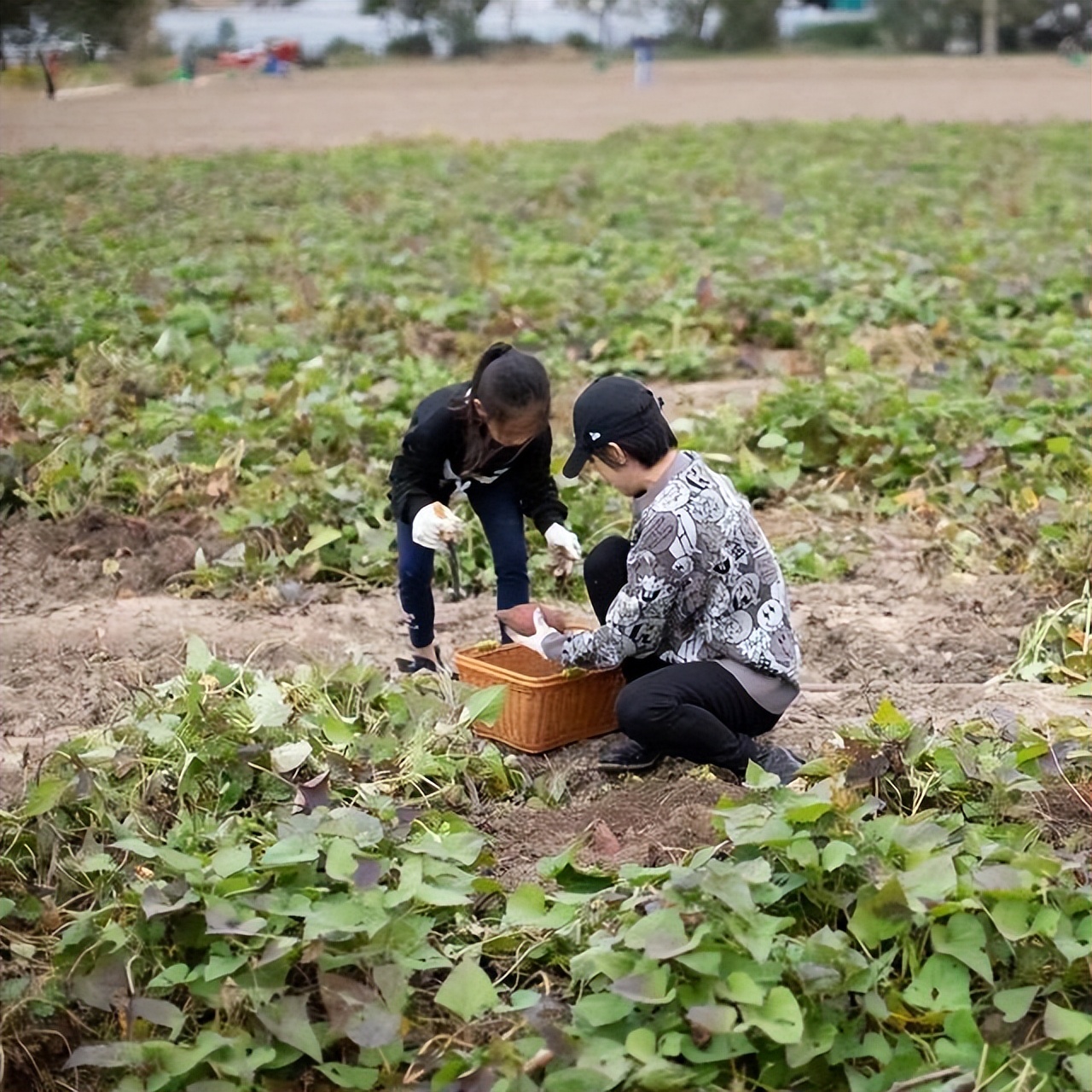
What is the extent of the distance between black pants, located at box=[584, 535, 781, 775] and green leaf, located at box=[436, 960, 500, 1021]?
1.01 m

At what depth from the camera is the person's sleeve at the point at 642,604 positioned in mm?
3787

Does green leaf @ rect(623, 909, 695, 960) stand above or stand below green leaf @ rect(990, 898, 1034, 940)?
above

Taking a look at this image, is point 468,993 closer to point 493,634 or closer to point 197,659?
point 197,659

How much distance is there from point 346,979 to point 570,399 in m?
5.20

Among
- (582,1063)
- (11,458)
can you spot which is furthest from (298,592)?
(582,1063)

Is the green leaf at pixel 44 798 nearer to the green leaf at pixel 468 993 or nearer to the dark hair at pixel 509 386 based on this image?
the green leaf at pixel 468 993

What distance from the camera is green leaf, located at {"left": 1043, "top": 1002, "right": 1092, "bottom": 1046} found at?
272 centimetres

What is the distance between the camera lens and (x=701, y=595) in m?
3.89

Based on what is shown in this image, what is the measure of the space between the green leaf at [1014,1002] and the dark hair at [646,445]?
56.1 inches

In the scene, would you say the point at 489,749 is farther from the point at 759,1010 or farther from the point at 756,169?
the point at 756,169

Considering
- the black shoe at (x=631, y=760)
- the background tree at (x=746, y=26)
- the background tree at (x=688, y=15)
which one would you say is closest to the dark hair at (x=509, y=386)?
the black shoe at (x=631, y=760)

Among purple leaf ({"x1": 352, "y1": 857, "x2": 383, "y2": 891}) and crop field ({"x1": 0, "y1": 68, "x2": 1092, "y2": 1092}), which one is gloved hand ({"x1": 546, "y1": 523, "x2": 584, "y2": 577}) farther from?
purple leaf ({"x1": 352, "y1": 857, "x2": 383, "y2": 891})

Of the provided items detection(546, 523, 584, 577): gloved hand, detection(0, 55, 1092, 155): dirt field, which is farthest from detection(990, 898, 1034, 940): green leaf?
detection(0, 55, 1092, 155): dirt field

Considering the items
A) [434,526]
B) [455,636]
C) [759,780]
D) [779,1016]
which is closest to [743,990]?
[779,1016]
